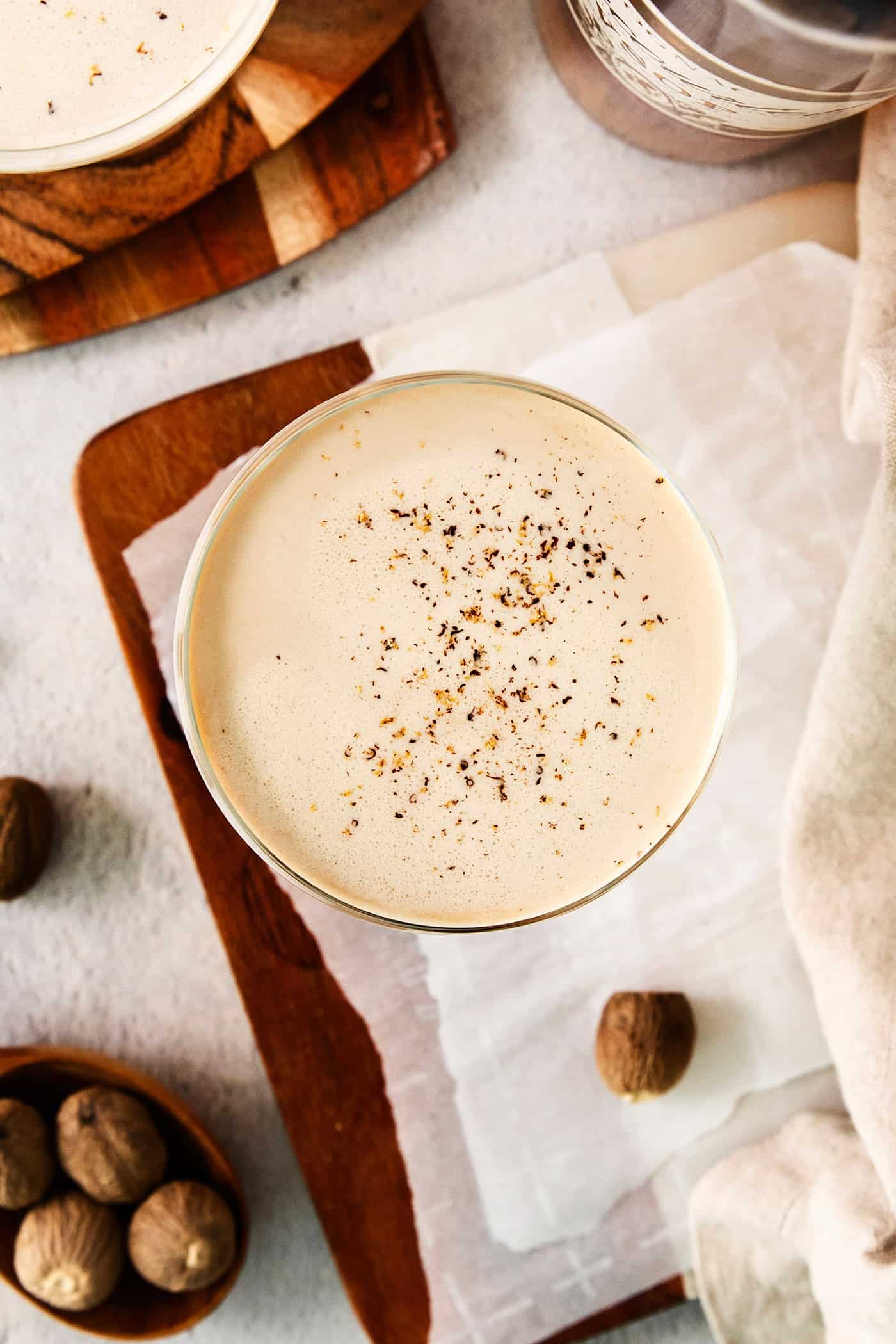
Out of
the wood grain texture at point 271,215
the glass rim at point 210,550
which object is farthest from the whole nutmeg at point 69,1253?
the wood grain texture at point 271,215

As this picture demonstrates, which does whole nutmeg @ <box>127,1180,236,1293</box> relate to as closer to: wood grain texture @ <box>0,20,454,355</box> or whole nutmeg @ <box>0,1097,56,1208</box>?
whole nutmeg @ <box>0,1097,56,1208</box>

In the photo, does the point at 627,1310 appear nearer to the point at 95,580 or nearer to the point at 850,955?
the point at 850,955

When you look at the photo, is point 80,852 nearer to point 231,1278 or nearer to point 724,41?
point 231,1278

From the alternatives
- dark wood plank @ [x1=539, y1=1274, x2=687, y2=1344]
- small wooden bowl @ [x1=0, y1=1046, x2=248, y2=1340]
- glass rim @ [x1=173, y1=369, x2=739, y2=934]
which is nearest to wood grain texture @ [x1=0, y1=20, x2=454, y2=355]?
glass rim @ [x1=173, y1=369, x2=739, y2=934]

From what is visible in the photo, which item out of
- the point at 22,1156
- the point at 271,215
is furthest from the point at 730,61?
the point at 22,1156

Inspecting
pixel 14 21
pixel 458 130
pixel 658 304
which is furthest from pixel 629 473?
pixel 14 21

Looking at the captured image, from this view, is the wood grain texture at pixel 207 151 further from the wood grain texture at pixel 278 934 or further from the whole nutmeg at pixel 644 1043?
the whole nutmeg at pixel 644 1043
